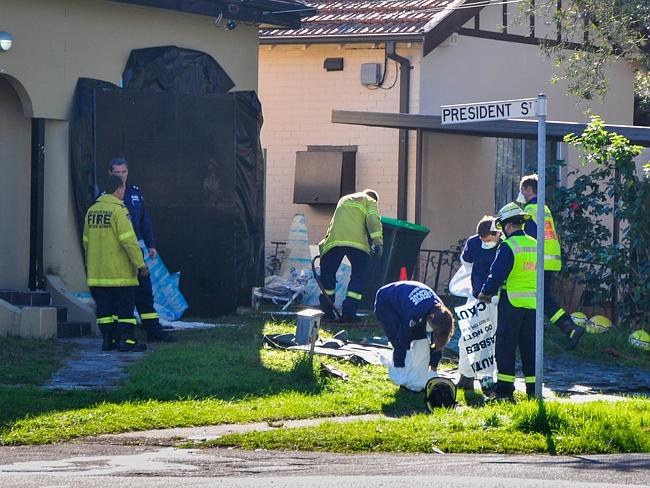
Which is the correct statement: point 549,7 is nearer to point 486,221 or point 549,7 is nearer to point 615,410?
point 486,221

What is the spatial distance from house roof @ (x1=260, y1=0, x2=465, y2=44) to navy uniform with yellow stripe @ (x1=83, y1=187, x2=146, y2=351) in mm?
7740

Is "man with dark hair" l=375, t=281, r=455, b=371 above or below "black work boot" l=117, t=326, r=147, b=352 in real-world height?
above

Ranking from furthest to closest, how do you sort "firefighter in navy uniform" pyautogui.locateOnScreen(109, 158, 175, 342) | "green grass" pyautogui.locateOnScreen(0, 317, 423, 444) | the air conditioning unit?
1. the air conditioning unit
2. "firefighter in navy uniform" pyautogui.locateOnScreen(109, 158, 175, 342)
3. "green grass" pyautogui.locateOnScreen(0, 317, 423, 444)

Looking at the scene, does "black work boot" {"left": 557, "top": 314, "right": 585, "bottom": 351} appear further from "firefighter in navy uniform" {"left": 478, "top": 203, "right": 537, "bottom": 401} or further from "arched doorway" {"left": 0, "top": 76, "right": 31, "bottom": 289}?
"arched doorway" {"left": 0, "top": 76, "right": 31, "bottom": 289}

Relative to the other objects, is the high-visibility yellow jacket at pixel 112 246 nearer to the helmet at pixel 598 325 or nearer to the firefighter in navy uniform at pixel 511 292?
the firefighter in navy uniform at pixel 511 292

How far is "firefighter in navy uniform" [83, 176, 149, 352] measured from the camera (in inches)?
491

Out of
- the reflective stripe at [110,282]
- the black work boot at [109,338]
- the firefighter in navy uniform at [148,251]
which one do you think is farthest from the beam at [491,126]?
the black work boot at [109,338]

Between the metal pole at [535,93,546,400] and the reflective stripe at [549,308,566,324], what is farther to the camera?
the reflective stripe at [549,308,566,324]

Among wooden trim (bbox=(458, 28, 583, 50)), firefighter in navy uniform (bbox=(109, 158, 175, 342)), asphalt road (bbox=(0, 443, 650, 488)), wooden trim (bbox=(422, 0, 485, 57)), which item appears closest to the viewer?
asphalt road (bbox=(0, 443, 650, 488))

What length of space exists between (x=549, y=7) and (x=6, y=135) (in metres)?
10.6

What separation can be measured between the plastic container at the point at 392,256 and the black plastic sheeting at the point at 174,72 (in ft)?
9.38

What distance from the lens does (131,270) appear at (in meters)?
12.6

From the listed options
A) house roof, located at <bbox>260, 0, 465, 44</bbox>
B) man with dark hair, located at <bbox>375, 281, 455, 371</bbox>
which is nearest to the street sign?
man with dark hair, located at <bbox>375, 281, 455, 371</bbox>

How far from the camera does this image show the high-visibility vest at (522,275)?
416 inches
